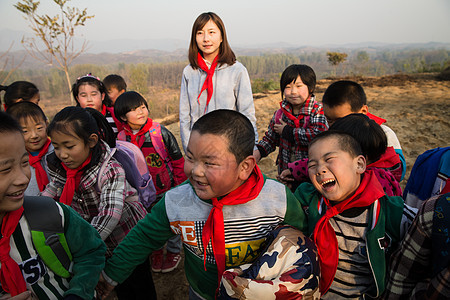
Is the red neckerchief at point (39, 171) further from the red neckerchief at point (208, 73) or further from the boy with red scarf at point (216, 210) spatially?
the red neckerchief at point (208, 73)

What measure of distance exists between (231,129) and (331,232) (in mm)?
799

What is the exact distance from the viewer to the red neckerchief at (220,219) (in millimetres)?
1353

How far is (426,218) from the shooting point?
1.15m

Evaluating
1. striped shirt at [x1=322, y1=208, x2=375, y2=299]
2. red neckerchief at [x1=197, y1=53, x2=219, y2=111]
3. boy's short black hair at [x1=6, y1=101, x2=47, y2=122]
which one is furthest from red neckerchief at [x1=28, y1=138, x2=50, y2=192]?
striped shirt at [x1=322, y1=208, x2=375, y2=299]

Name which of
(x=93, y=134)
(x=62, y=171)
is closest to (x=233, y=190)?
(x=93, y=134)

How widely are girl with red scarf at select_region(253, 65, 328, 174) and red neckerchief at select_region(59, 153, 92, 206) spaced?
1.49 metres

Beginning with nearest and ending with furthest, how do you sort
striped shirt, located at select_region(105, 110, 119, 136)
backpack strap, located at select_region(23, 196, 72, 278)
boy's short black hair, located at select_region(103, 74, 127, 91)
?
backpack strap, located at select_region(23, 196, 72, 278), striped shirt, located at select_region(105, 110, 119, 136), boy's short black hair, located at select_region(103, 74, 127, 91)

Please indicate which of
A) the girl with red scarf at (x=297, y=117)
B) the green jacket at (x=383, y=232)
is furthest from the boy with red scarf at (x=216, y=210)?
the girl with red scarf at (x=297, y=117)

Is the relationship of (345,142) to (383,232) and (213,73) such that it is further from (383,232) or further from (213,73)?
(213,73)

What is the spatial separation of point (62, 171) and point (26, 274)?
2.84ft

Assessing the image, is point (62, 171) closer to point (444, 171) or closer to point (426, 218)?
point (426, 218)

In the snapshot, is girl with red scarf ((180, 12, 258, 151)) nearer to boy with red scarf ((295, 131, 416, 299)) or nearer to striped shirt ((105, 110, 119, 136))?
striped shirt ((105, 110, 119, 136))

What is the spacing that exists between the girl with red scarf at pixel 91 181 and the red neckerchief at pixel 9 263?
58 cm

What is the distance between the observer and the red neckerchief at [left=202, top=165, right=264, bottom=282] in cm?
135
